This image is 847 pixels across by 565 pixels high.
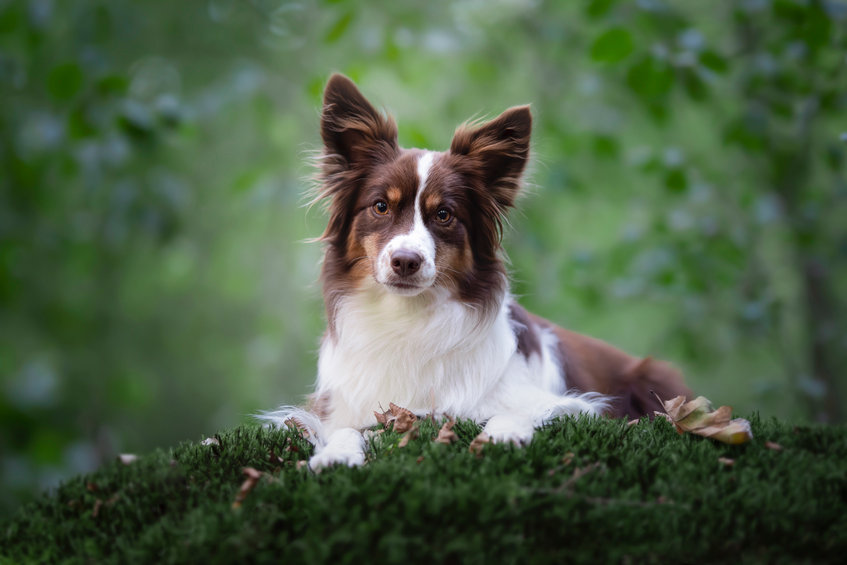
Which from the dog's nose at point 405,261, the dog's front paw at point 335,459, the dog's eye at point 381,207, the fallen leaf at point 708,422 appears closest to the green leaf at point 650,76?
the dog's eye at point 381,207

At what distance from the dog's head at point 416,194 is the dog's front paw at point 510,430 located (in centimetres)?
75

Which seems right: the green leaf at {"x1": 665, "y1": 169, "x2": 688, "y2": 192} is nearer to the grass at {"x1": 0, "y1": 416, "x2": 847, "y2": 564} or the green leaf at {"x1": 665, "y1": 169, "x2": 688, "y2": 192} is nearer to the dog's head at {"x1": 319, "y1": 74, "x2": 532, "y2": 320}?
the dog's head at {"x1": 319, "y1": 74, "x2": 532, "y2": 320}

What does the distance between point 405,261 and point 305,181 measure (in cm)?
126

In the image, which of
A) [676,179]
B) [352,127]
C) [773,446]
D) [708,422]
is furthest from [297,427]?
[676,179]

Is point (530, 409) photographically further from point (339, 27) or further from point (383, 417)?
point (339, 27)

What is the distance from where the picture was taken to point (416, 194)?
3217mm

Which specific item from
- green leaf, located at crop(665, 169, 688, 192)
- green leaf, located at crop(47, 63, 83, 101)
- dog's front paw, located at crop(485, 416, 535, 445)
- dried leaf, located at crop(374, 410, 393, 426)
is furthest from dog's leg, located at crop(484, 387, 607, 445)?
green leaf, located at crop(47, 63, 83, 101)

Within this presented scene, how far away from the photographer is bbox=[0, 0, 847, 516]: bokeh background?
3854mm

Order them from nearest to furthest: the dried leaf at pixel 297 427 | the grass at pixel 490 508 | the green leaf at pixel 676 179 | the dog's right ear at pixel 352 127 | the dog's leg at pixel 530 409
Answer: the grass at pixel 490 508
the dog's leg at pixel 530 409
the dried leaf at pixel 297 427
the dog's right ear at pixel 352 127
the green leaf at pixel 676 179

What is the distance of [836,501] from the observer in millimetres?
1970

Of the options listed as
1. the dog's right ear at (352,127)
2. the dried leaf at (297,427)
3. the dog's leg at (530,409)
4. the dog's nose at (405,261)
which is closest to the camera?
the dog's leg at (530,409)

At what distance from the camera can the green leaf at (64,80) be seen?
350cm

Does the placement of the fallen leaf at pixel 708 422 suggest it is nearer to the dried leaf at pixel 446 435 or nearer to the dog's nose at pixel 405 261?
the dried leaf at pixel 446 435

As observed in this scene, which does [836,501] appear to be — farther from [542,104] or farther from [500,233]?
[542,104]
